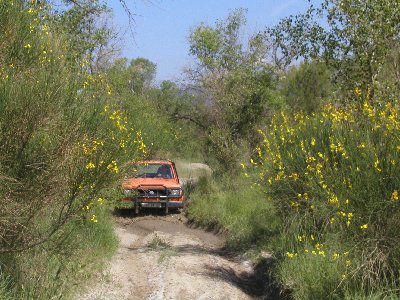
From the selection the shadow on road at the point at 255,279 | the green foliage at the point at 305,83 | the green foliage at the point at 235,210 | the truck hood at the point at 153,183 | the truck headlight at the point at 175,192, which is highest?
the green foliage at the point at 305,83

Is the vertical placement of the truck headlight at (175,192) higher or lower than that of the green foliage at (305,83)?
lower

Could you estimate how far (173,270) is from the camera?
11867 millimetres

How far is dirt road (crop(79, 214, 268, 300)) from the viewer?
34.1ft

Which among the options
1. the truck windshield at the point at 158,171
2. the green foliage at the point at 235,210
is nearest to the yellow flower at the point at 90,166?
the green foliage at the point at 235,210

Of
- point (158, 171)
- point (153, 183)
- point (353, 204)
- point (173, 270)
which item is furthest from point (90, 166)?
point (158, 171)

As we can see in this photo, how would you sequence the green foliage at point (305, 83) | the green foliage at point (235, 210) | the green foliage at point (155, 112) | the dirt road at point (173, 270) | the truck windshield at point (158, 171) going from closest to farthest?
the dirt road at point (173, 270)
the green foliage at point (235, 210)
the green foliage at point (155, 112)
the truck windshield at point (158, 171)
the green foliage at point (305, 83)

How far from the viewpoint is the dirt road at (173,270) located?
409 inches

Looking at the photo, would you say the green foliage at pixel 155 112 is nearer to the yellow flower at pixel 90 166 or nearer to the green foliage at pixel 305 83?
the yellow flower at pixel 90 166

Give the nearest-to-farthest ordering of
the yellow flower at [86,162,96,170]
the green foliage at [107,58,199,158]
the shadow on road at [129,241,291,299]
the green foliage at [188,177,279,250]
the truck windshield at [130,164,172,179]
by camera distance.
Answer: the yellow flower at [86,162,96,170] → the shadow on road at [129,241,291,299] → the green foliage at [188,177,279,250] → the green foliage at [107,58,199,158] → the truck windshield at [130,164,172,179]

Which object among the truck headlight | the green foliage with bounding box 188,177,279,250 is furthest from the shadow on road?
the truck headlight

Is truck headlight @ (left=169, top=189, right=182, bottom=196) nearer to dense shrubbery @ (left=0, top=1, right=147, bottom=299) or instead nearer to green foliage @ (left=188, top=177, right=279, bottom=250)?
green foliage @ (left=188, top=177, right=279, bottom=250)

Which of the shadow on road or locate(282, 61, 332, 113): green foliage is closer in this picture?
the shadow on road

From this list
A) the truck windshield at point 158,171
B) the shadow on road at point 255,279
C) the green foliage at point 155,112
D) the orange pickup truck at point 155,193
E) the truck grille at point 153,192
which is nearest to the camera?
the shadow on road at point 255,279

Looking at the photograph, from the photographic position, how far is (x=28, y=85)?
6758mm
